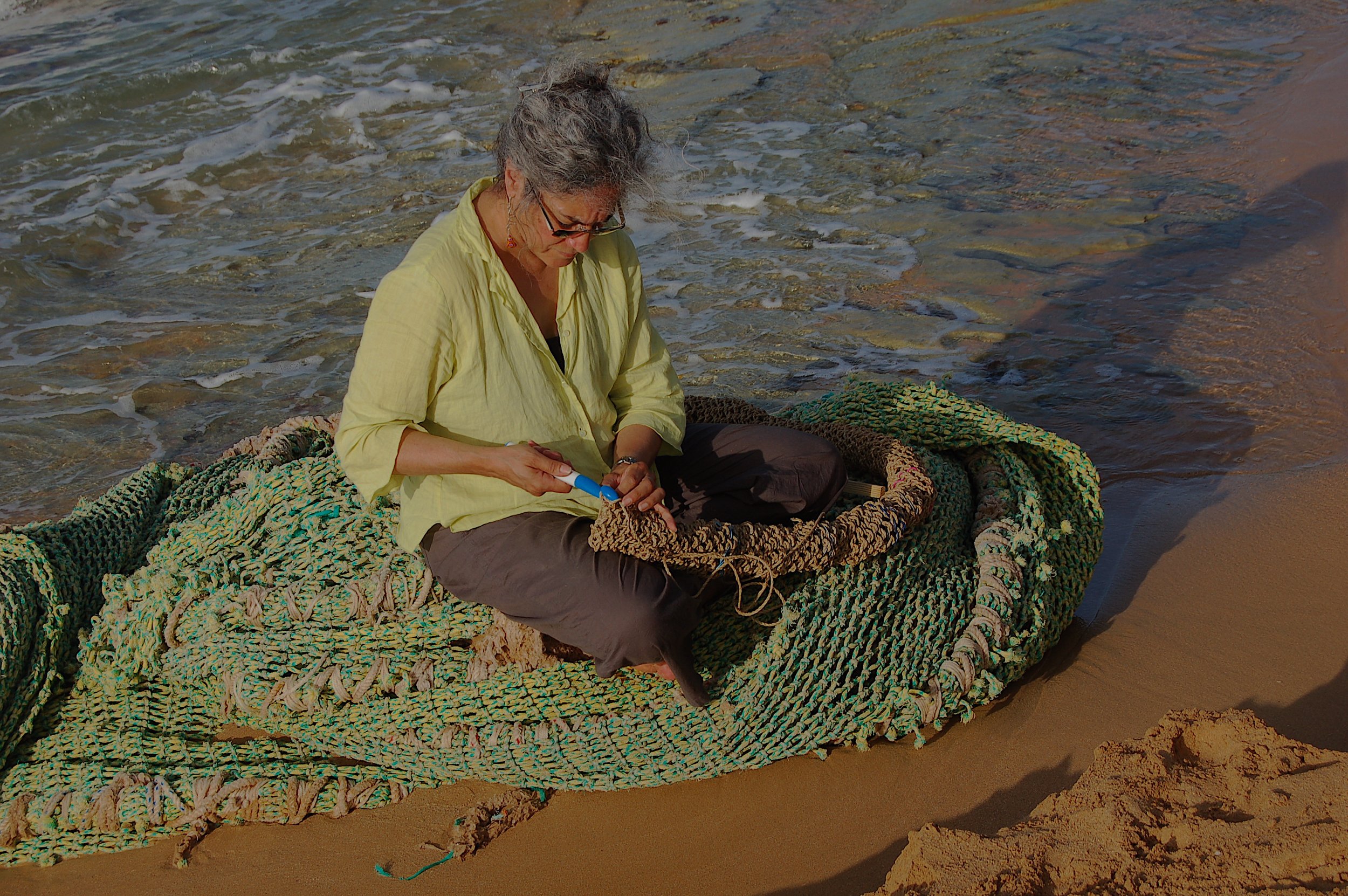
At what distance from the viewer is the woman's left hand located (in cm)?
247

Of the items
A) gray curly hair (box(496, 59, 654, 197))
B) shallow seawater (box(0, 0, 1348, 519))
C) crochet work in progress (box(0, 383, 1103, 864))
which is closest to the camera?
gray curly hair (box(496, 59, 654, 197))

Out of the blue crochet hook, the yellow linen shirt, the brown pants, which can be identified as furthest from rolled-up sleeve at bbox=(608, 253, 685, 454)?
the blue crochet hook

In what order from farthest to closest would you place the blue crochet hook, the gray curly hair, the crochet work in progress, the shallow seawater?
the shallow seawater < the crochet work in progress < the blue crochet hook < the gray curly hair

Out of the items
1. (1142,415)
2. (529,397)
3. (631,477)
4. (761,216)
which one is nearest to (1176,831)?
(631,477)

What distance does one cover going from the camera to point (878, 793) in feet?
8.38

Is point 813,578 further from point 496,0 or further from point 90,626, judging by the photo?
point 496,0

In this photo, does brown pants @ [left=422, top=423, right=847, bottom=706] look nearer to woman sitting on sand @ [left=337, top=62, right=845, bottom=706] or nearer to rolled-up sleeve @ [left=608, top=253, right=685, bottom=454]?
woman sitting on sand @ [left=337, top=62, right=845, bottom=706]

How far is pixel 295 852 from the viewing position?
2594 millimetres

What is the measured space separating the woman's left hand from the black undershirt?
321mm

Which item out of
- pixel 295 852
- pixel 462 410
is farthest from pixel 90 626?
pixel 462 410

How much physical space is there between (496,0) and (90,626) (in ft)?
35.9

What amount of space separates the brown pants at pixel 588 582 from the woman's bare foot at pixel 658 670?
0.04 meters

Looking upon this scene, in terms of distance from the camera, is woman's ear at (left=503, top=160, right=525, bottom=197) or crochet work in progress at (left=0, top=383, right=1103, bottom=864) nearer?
woman's ear at (left=503, top=160, right=525, bottom=197)

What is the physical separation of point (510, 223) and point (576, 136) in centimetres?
33
